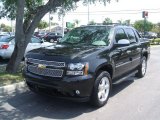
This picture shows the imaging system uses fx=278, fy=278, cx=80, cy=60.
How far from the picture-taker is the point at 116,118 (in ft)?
17.7

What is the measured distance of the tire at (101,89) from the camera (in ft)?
19.1

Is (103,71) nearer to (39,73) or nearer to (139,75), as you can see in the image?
(39,73)

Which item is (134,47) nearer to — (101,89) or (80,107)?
(101,89)

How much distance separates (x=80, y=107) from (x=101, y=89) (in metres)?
0.60

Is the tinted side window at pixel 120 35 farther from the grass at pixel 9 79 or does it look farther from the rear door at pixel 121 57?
the grass at pixel 9 79

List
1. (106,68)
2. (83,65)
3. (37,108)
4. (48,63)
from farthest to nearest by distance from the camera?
(106,68) → (37,108) → (48,63) → (83,65)

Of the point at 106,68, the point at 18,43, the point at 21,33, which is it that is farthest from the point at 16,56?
the point at 106,68

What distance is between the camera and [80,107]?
6043 millimetres

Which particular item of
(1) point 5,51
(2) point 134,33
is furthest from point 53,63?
(1) point 5,51

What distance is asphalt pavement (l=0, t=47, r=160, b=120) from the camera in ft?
17.9

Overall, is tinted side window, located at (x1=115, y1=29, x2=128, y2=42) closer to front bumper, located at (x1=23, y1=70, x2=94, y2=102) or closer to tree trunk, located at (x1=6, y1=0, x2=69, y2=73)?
front bumper, located at (x1=23, y1=70, x2=94, y2=102)

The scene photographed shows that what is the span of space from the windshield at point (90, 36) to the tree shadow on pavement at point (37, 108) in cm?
157

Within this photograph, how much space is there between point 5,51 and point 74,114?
8498mm

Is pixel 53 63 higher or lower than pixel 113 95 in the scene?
higher
